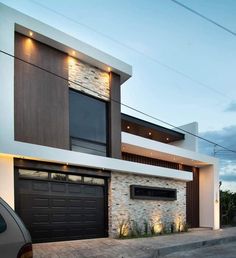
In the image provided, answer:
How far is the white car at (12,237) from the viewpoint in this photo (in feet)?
12.4

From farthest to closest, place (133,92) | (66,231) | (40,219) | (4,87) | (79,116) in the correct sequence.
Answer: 1. (133,92)
2. (79,116)
3. (66,231)
4. (40,219)
5. (4,87)

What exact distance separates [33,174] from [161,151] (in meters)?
8.46

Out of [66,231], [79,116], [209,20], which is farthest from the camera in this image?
[79,116]

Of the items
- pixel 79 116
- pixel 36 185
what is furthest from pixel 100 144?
pixel 36 185

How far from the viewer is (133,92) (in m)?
23.3

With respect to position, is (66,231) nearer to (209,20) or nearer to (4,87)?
(4,87)

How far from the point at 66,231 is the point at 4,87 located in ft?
18.7

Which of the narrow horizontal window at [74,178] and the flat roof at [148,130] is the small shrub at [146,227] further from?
the flat roof at [148,130]

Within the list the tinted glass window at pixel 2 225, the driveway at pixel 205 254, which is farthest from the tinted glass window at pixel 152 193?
the tinted glass window at pixel 2 225

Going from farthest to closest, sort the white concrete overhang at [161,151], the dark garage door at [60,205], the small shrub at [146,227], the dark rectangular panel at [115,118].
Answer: the white concrete overhang at [161,151]
the small shrub at [146,227]
the dark rectangular panel at [115,118]
the dark garage door at [60,205]

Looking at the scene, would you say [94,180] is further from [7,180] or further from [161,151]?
[161,151]

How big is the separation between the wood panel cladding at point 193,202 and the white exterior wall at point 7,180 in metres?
14.0

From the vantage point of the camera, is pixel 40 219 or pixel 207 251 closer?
pixel 40 219

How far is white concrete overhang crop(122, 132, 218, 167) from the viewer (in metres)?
18.9
